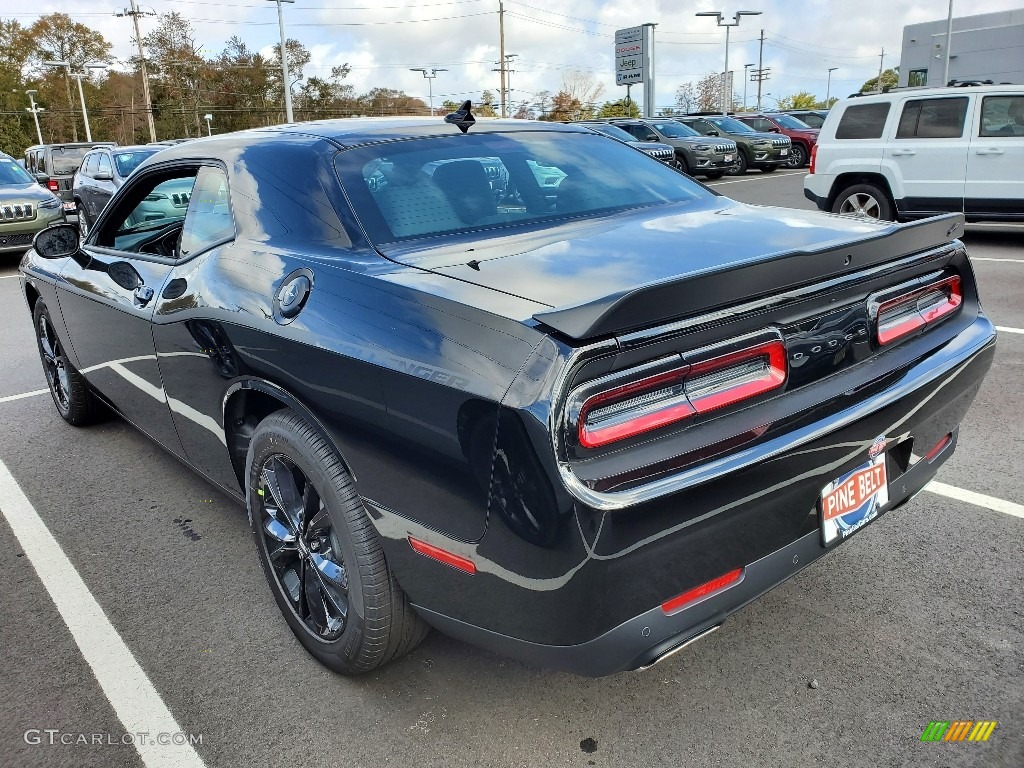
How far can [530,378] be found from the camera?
5.67ft

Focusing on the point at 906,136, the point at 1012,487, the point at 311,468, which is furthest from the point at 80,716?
the point at 906,136

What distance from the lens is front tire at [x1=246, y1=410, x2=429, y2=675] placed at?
7.43 ft

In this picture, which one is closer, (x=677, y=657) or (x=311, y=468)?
(x=311, y=468)

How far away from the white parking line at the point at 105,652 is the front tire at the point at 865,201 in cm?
932

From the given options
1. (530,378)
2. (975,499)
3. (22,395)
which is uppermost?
(530,378)

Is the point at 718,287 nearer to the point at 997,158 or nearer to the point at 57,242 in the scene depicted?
the point at 57,242

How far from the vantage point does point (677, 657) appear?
102 inches

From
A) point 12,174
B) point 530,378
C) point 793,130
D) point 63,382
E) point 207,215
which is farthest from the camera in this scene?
point 793,130

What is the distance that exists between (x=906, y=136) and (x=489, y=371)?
965 cm

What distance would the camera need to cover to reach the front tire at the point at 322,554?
7.43ft

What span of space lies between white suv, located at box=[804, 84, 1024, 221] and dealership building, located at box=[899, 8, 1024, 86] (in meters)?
46.7

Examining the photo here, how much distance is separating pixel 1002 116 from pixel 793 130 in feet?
52.2

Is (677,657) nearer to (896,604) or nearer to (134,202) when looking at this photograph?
(896,604)

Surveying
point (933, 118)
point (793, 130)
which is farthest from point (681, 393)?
point (793, 130)
